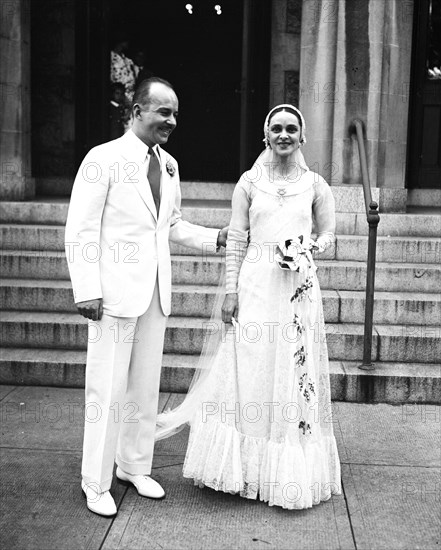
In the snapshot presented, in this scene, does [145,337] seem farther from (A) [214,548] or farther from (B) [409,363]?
(B) [409,363]

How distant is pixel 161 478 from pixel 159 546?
832 millimetres

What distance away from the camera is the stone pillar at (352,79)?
27.1 feet

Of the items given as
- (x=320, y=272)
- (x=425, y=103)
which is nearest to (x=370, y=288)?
(x=320, y=272)

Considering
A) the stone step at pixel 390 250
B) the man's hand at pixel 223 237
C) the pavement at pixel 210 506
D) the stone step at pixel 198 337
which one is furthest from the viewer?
the stone step at pixel 390 250

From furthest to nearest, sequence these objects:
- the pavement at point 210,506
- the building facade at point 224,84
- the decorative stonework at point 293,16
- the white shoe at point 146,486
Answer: the decorative stonework at point 293,16
the building facade at point 224,84
the white shoe at point 146,486
the pavement at point 210,506

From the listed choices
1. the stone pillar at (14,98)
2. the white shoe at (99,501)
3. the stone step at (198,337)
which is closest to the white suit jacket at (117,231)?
the white shoe at (99,501)

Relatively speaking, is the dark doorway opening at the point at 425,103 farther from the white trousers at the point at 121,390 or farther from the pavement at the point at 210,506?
the white trousers at the point at 121,390

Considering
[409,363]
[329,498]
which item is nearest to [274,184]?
[329,498]

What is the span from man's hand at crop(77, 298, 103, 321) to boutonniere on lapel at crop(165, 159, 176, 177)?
864mm

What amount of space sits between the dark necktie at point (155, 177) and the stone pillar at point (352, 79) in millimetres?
4635

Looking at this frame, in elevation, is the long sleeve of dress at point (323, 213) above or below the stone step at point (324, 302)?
above

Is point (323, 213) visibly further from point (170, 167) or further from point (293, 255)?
point (170, 167)

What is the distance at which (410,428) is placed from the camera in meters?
5.50

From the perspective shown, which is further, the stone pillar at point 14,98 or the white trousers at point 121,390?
the stone pillar at point 14,98
